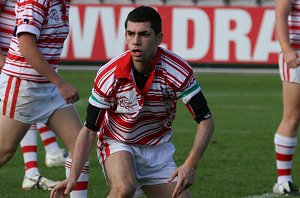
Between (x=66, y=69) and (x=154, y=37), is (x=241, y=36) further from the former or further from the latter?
(x=154, y=37)

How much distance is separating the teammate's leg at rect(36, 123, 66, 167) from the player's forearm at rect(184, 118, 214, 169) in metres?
4.54

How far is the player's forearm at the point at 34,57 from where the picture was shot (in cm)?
727

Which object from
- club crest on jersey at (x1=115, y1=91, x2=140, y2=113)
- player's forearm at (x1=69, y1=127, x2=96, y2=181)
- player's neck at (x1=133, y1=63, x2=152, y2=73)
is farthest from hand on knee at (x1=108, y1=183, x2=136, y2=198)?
player's neck at (x1=133, y1=63, x2=152, y2=73)

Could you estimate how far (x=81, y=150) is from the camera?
637 cm

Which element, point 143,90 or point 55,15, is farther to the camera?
point 55,15

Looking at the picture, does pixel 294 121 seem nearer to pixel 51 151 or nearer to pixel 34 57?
A: pixel 34 57

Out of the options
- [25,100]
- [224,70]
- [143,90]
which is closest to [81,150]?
[143,90]

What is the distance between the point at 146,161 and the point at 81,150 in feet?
1.73

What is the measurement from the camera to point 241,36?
72.4 feet

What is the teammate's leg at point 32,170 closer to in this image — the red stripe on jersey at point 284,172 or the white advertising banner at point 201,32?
the red stripe on jersey at point 284,172

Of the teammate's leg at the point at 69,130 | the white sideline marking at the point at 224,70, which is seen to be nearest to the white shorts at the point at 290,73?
the teammate's leg at the point at 69,130

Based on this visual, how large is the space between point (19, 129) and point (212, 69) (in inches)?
613

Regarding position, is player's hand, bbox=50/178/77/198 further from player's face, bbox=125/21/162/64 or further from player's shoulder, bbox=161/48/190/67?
player's shoulder, bbox=161/48/190/67

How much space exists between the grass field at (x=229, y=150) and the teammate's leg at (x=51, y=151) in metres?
0.11
